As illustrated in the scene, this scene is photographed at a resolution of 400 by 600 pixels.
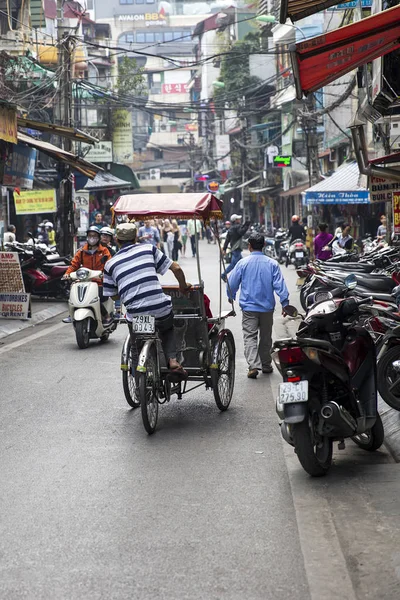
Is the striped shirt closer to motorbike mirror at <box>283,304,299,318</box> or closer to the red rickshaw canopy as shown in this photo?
the red rickshaw canopy

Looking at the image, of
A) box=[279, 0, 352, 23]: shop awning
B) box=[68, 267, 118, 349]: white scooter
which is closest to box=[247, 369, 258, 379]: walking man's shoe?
box=[68, 267, 118, 349]: white scooter

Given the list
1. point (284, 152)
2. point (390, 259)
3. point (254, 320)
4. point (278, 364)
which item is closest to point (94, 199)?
point (284, 152)

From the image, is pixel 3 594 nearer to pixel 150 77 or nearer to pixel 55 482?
pixel 55 482

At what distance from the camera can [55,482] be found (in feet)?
21.5

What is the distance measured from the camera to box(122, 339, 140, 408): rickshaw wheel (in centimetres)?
870

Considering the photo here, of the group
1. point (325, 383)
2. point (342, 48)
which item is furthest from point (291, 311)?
point (342, 48)

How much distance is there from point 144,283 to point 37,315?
10.7 metres

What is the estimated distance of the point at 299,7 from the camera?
24.9 feet

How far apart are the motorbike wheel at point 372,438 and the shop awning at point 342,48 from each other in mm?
2789

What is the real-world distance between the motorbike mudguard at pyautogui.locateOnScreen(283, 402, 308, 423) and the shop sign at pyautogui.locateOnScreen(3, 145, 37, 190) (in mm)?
13619

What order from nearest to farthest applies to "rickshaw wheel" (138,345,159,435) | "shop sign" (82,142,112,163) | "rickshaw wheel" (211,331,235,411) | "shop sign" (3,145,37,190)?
1. "rickshaw wheel" (138,345,159,435)
2. "rickshaw wheel" (211,331,235,411)
3. "shop sign" (3,145,37,190)
4. "shop sign" (82,142,112,163)

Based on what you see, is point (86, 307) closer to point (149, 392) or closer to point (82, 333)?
point (82, 333)

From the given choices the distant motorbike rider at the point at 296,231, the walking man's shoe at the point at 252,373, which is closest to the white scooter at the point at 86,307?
the walking man's shoe at the point at 252,373

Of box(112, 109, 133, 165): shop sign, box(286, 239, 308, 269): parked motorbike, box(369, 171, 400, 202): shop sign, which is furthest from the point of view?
box(112, 109, 133, 165): shop sign
